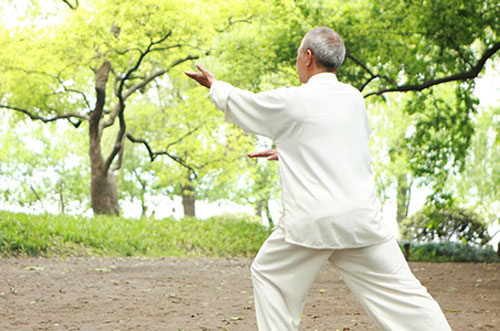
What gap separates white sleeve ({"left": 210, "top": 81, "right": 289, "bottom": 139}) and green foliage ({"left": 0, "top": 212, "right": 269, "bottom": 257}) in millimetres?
10640

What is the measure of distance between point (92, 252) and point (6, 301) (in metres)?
6.54

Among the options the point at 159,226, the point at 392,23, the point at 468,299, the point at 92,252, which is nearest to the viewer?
the point at 468,299

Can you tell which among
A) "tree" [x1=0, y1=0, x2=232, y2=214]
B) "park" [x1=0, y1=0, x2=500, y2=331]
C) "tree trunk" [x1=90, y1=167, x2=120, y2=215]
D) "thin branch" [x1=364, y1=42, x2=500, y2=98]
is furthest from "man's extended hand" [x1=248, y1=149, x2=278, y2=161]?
"tree trunk" [x1=90, y1=167, x2=120, y2=215]

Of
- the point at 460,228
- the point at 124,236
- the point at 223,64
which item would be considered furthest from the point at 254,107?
the point at 223,64

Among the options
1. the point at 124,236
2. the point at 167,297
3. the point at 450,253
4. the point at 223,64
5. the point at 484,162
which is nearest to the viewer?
the point at 167,297

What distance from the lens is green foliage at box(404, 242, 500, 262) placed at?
52.9 feet

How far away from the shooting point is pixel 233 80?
19.0 meters

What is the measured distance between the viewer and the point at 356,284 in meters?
3.20

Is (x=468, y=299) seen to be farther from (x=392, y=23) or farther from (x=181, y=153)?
(x=181, y=153)

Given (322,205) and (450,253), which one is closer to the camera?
(322,205)

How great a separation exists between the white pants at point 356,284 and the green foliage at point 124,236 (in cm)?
1062

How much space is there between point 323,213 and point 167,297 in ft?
17.5

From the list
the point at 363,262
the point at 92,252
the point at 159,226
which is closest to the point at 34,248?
the point at 92,252

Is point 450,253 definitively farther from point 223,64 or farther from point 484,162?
point 484,162
